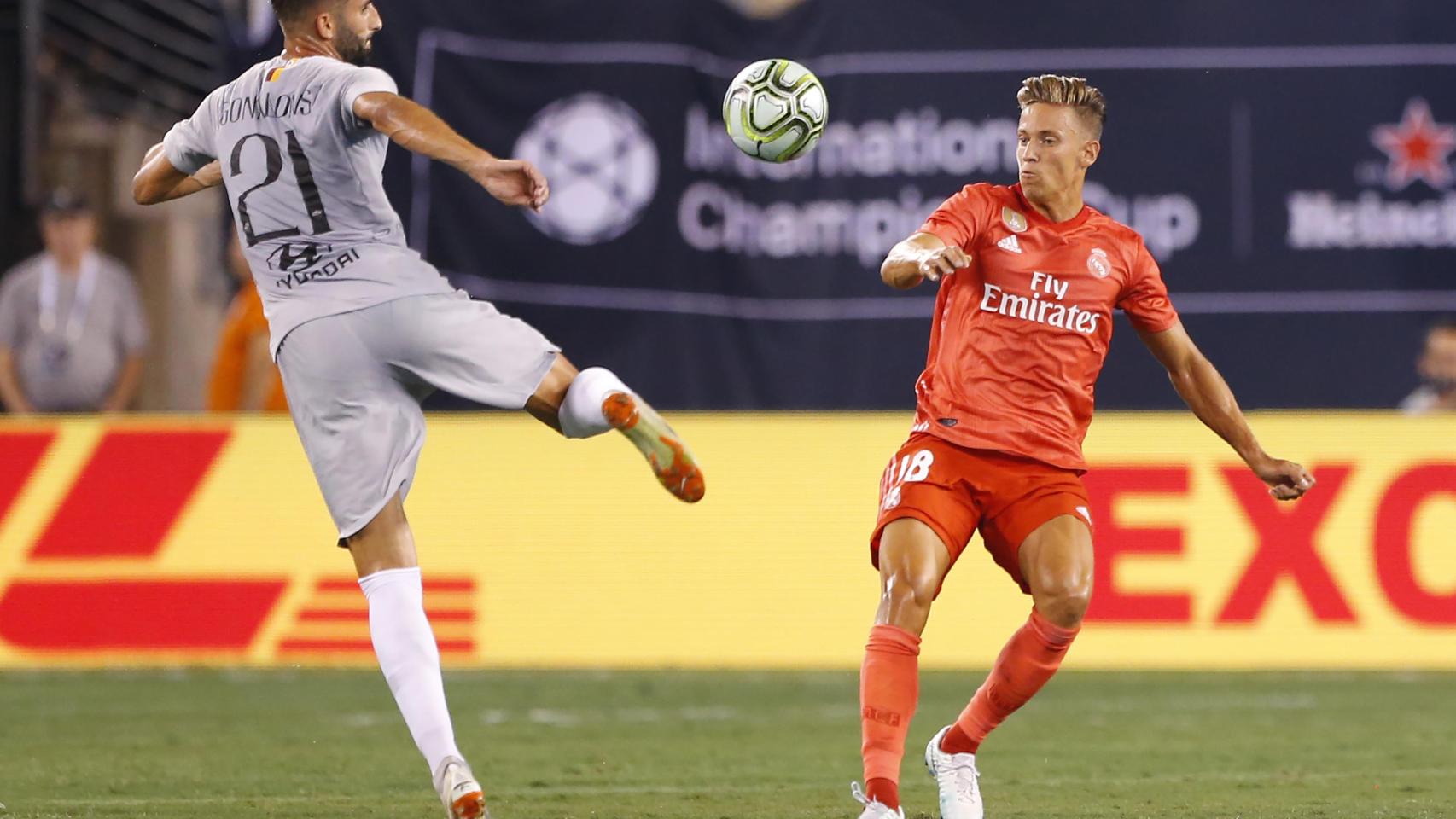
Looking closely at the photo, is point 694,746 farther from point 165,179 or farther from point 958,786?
point 165,179

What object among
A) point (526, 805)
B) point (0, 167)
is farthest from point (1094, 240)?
point (0, 167)

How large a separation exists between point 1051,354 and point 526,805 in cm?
217

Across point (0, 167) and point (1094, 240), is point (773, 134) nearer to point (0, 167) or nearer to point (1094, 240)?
point (1094, 240)

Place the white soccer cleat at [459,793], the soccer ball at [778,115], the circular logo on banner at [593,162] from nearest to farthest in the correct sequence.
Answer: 1. the white soccer cleat at [459,793]
2. the soccer ball at [778,115]
3. the circular logo on banner at [593,162]

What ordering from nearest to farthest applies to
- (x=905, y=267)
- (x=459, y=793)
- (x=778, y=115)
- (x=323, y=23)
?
1. (x=459, y=793)
2. (x=905, y=267)
3. (x=323, y=23)
4. (x=778, y=115)

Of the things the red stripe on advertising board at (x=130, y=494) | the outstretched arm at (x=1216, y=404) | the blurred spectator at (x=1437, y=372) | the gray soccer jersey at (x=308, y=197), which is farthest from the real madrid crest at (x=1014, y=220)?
the blurred spectator at (x=1437, y=372)

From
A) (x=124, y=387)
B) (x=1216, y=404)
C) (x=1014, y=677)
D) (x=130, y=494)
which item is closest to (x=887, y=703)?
(x=1014, y=677)

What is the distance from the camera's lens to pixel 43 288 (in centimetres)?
1216

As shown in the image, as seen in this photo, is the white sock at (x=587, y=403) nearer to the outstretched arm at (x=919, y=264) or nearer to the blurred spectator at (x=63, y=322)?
the outstretched arm at (x=919, y=264)

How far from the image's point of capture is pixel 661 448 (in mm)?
5418

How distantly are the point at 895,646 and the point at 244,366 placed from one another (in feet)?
23.4

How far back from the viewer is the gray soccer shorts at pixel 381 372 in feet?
18.0

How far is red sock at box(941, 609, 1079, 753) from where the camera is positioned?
602 cm

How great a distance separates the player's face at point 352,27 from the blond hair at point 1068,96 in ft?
6.19
